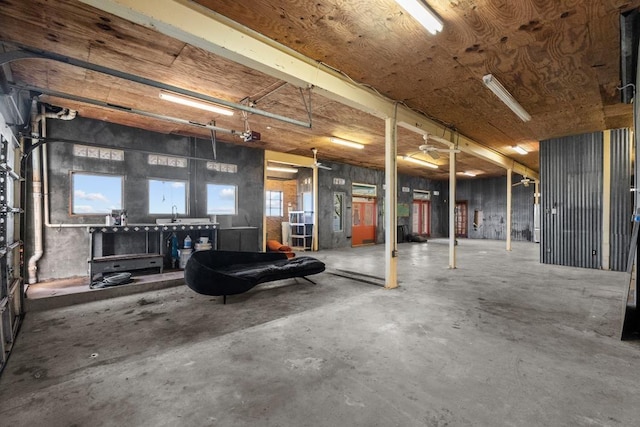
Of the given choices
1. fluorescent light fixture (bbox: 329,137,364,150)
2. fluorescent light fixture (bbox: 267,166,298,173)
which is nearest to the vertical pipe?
fluorescent light fixture (bbox: 329,137,364,150)

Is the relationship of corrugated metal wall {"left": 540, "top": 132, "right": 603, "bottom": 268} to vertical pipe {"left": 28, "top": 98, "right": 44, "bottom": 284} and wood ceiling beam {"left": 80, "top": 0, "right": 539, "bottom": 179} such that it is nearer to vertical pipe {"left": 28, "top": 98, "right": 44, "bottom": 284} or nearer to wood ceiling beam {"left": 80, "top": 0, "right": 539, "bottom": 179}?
wood ceiling beam {"left": 80, "top": 0, "right": 539, "bottom": 179}

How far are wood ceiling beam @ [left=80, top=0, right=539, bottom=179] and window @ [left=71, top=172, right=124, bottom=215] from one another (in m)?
4.50

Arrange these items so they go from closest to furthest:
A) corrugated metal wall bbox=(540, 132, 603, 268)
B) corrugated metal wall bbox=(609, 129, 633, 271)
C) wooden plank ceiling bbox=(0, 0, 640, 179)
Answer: wooden plank ceiling bbox=(0, 0, 640, 179) < corrugated metal wall bbox=(609, 129, 633, 271) < corrugated metal wall bbox=(540, 132, 603, 268)

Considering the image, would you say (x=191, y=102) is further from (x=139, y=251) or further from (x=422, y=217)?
(x=422, y=217)

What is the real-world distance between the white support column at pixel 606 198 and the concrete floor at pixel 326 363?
9.45 feet

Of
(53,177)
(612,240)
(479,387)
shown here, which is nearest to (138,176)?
(53,177)

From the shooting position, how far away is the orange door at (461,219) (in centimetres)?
1523

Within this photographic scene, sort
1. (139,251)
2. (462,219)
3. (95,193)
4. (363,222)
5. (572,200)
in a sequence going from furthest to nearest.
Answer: (462,219) → (363,222) → (572,200) → (139,251) → (95,193)

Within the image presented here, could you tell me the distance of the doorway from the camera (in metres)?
15.2

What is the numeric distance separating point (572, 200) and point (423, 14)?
22.7 ft

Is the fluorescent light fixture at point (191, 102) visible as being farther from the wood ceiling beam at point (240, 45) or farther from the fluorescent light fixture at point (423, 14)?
the fluorescent light fixture at point (423, 14)

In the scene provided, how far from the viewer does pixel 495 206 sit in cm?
1411

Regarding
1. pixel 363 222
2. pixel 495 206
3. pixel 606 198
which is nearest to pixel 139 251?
pixel 363 222

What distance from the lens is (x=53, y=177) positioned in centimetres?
511
